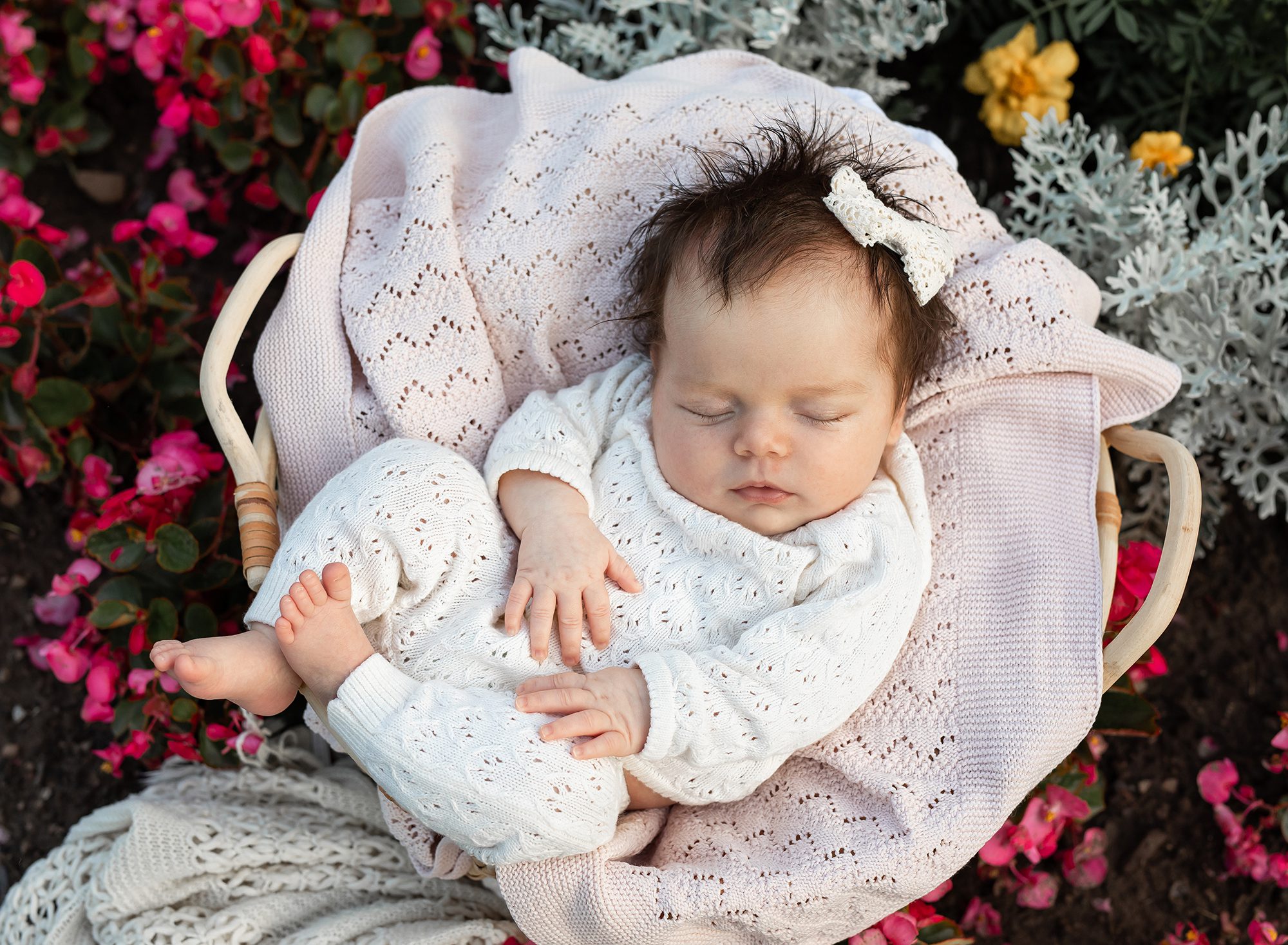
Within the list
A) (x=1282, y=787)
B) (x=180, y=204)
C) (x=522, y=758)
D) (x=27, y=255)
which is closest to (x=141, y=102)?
(x=180, y=204)

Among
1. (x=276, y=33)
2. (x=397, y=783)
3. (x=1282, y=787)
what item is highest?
(x=276, y=33)

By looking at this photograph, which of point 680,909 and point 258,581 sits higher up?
point 258,581

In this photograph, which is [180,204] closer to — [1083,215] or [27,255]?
[27,255]

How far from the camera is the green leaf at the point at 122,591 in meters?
2.23

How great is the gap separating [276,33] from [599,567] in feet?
5.76

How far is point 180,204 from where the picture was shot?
293cm

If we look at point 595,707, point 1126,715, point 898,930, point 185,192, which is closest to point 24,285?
point 185,192

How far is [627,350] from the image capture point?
2.30 metres

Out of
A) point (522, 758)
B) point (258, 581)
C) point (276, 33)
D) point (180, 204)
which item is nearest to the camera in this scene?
point (522, 758)

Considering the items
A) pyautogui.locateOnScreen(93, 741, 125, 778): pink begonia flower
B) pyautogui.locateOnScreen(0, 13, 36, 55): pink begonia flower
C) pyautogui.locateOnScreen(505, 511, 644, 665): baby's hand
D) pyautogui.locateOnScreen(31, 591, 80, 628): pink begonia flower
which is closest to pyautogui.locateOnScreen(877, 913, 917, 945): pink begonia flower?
pyautogui.locateOnScreen(505, 511, 644, 665): baby's hand

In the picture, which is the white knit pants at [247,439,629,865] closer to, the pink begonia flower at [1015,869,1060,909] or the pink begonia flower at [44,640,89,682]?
the pink begonia flower at [44,640,89,682]

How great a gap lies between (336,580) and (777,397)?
2.70 ft

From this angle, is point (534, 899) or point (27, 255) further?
point (27, 255)

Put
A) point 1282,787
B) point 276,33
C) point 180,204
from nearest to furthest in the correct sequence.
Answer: point 1282,787 → point 276,33 → point 180,204
